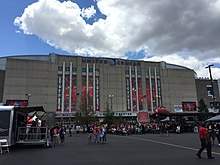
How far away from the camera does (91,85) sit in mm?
77438

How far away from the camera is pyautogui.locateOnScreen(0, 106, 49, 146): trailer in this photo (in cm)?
1367

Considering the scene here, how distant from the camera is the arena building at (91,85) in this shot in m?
72.8

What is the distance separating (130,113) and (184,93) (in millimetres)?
27570

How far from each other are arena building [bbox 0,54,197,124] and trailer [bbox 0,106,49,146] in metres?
51.1

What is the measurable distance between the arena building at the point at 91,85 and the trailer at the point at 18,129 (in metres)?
51.1

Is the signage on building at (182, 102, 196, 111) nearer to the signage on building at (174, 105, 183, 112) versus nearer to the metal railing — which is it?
the signage on building at (174, 105, 183, 112)

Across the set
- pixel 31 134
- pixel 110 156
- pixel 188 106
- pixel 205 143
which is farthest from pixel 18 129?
A: pixel 188 106

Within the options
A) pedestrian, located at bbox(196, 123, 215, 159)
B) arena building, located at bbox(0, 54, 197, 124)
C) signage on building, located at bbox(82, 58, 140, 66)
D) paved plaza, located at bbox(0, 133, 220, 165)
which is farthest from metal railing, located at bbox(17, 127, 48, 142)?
signage on building, located at bbox(82, 58, 140, 66)

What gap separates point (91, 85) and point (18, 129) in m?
62.1

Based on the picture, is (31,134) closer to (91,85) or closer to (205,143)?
(205,143)

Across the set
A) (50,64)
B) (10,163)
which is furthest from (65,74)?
(10,163)

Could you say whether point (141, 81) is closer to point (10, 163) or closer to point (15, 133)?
point (15, 133)

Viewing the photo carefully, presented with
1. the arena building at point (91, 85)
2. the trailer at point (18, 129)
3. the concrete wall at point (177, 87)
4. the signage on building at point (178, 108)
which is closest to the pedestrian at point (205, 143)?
the trailer at point (18, 129)

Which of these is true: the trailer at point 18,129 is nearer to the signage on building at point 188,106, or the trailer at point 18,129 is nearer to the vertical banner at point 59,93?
the vertical banner at point 59,93
